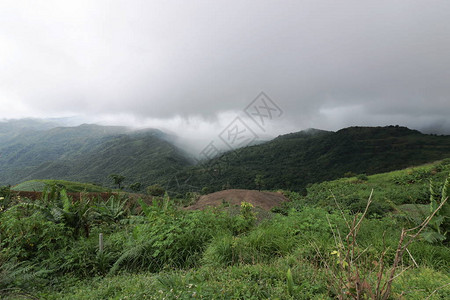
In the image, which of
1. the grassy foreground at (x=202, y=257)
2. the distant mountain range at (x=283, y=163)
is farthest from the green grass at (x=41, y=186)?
the distant mountain range at (x=283, y=163)

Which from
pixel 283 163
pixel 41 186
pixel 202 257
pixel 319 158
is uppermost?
pixel 41 186

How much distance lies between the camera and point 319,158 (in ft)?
295

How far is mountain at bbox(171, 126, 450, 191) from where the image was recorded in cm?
6431

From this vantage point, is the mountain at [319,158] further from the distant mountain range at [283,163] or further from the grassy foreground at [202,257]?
the grassy foreground at [202,257]

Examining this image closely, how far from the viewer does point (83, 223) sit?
517 cm

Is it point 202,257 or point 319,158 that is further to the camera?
point 319,158

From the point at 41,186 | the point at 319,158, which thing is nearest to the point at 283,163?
the point at 319,158

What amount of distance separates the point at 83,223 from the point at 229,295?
15.1 ft

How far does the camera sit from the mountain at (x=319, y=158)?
6431cm

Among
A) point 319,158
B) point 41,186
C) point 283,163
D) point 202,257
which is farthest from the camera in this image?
point 283,163

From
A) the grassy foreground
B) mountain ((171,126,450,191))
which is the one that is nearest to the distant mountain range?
mountain ((171,126,450,191))

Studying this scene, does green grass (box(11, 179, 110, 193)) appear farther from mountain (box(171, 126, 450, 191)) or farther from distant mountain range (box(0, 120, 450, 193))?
mountain (box(171, 126, 450, 191))

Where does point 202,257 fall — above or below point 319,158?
above

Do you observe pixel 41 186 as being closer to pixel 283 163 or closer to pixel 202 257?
pixel 202 257
